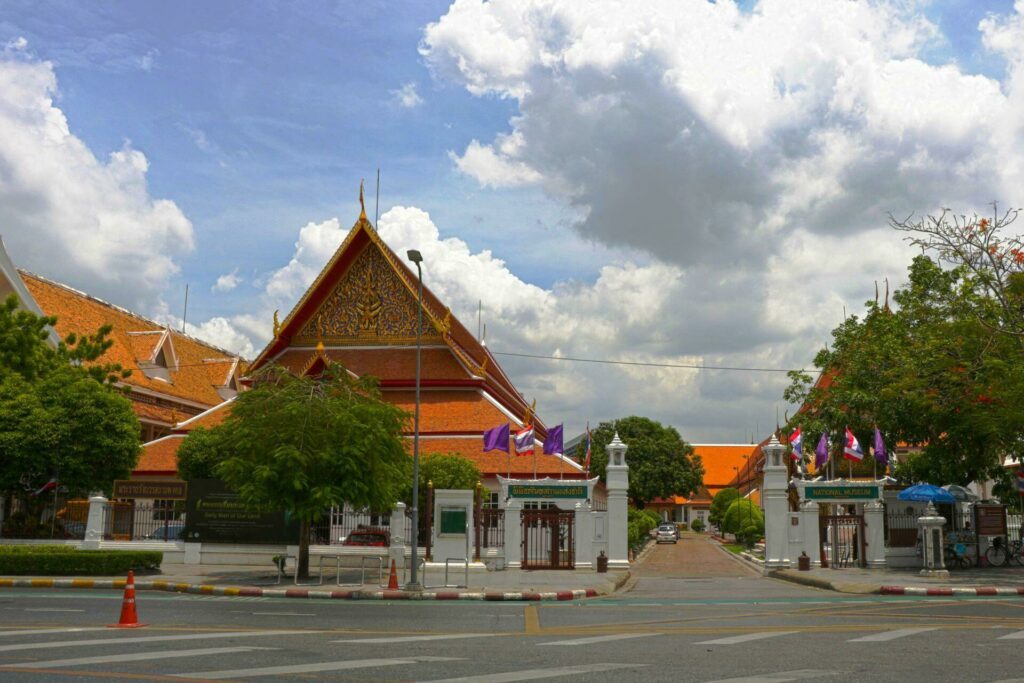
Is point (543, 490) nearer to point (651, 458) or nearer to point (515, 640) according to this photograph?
point (515, 640)

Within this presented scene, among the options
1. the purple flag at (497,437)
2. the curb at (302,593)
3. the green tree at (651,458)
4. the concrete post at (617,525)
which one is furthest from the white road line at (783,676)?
the green tree at (651,458)

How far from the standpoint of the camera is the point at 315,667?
31.8ft

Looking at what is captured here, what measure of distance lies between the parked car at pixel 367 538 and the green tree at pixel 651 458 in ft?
155

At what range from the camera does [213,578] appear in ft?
81.5

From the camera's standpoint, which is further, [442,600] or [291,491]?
[291,491]

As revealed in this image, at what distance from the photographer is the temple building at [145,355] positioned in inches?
1815

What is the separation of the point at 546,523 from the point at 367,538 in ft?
17.6

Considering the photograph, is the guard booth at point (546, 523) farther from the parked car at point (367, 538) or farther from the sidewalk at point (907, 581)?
the sidewalk at point (907, 581)

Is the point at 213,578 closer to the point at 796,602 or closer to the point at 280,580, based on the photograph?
the point at 280,580

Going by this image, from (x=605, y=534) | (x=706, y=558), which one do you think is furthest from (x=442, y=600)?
(x=706, y=558)

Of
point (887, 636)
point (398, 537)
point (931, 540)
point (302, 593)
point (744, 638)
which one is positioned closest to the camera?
point (744, 638)

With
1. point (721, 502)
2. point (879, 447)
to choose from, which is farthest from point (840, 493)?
point (721, 502)

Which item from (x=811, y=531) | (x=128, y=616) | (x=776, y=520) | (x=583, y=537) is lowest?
(x=128, y=616)

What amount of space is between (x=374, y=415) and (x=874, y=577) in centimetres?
1337
